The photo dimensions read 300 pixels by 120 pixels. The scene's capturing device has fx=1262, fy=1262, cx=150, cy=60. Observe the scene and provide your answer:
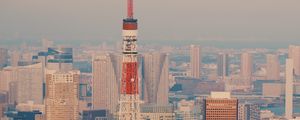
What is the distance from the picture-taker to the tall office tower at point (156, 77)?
37.2 m

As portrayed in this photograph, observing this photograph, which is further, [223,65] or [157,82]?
[223,65]

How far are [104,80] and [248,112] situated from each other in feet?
22.2

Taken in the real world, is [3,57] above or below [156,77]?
above

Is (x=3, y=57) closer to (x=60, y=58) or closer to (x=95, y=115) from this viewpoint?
(x=95, y=115)

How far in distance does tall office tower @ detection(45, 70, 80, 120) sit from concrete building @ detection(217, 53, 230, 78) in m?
12.0

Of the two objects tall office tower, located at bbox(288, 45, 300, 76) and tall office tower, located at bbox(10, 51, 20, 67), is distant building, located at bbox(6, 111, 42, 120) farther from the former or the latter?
tall office tower, located at bbox(288, 45, 300, 76)

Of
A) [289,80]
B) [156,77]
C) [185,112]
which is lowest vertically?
[185,112]

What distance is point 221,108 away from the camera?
93.2 feet

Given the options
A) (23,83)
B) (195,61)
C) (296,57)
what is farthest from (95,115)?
(195,61)

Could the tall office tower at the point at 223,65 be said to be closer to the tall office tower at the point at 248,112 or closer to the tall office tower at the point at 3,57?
the tall office tower at the point at 248,112

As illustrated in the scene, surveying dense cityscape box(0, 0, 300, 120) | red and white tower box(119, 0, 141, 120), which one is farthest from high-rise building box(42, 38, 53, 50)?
red and white tower box(119, 0, 141, 120)

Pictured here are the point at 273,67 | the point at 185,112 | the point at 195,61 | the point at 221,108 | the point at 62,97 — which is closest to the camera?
the point at 221,108

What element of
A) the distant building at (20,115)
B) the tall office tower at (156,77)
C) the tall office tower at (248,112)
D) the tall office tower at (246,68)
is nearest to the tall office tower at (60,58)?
the tall office tower at (156,77)

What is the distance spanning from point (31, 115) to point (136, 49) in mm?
13022
